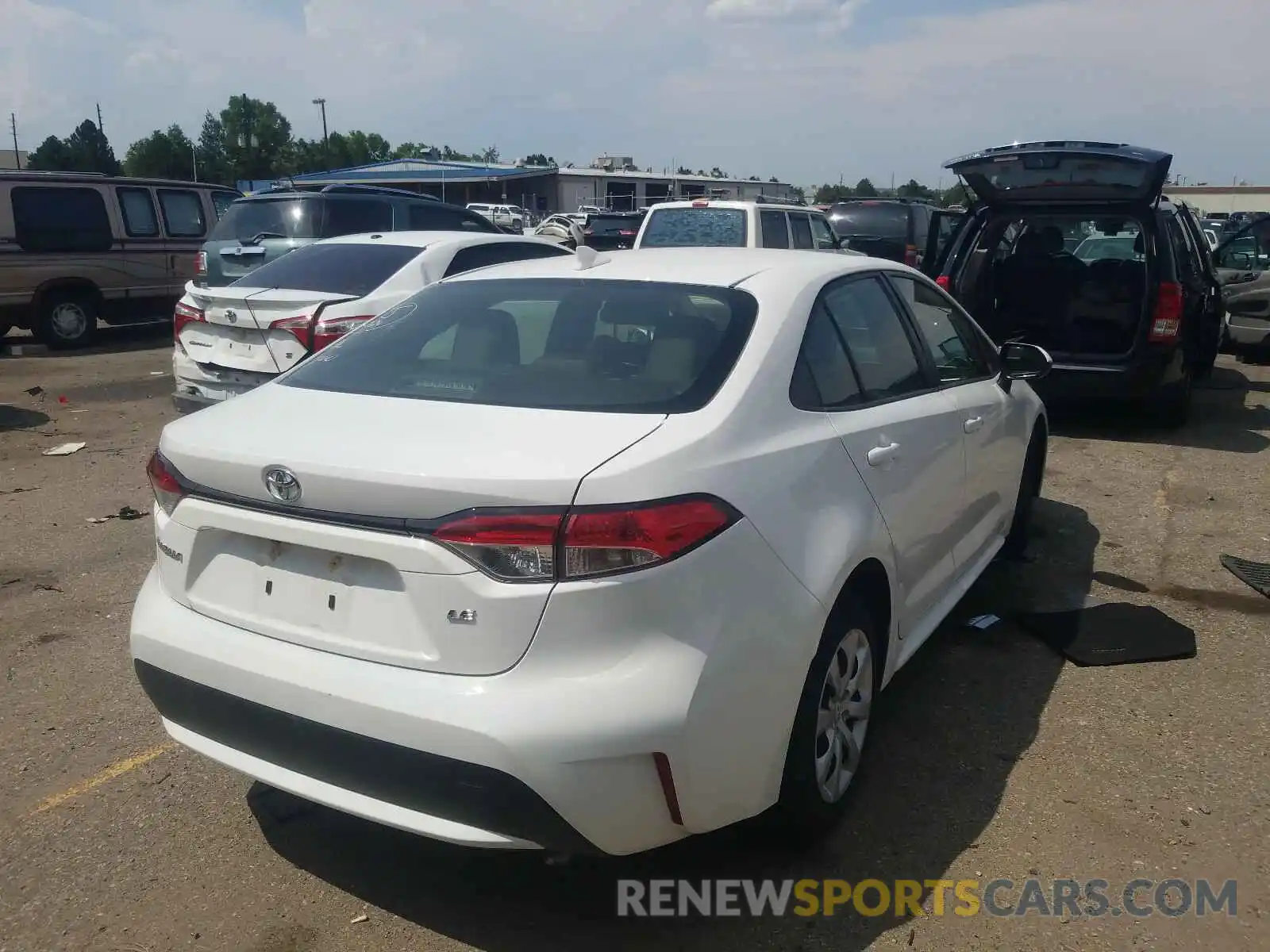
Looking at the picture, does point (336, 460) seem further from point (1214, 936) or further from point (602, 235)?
point (602, 235)

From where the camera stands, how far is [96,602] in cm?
501

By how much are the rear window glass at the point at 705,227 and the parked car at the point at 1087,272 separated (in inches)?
113

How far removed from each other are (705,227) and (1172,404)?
18.4 ft

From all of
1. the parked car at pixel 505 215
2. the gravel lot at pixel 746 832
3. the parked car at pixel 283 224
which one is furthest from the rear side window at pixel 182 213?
the parked car at pixel 505 215

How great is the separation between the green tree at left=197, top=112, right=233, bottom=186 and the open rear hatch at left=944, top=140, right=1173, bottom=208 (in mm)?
79152

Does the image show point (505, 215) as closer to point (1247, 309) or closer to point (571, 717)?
point (1247, 309)

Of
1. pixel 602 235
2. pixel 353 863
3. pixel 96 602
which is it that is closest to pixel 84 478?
→ pixel 96 602

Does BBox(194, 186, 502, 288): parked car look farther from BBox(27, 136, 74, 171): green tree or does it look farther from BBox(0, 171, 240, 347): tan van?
BBox(27, 136, 74, 171): green tree

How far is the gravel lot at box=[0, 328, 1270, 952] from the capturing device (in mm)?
2803

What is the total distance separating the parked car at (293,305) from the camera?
6.72 meters

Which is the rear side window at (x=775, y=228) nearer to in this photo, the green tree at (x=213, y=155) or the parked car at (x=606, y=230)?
the parked car at (x=606, y=230)

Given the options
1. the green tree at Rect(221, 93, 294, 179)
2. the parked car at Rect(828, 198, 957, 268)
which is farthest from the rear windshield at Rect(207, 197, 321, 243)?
the green tree at Rect(221, 93, 294, 179)

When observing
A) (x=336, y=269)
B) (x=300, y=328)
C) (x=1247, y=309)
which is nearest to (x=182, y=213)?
(x=336, y=269)

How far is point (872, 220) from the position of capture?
62.0 ft
